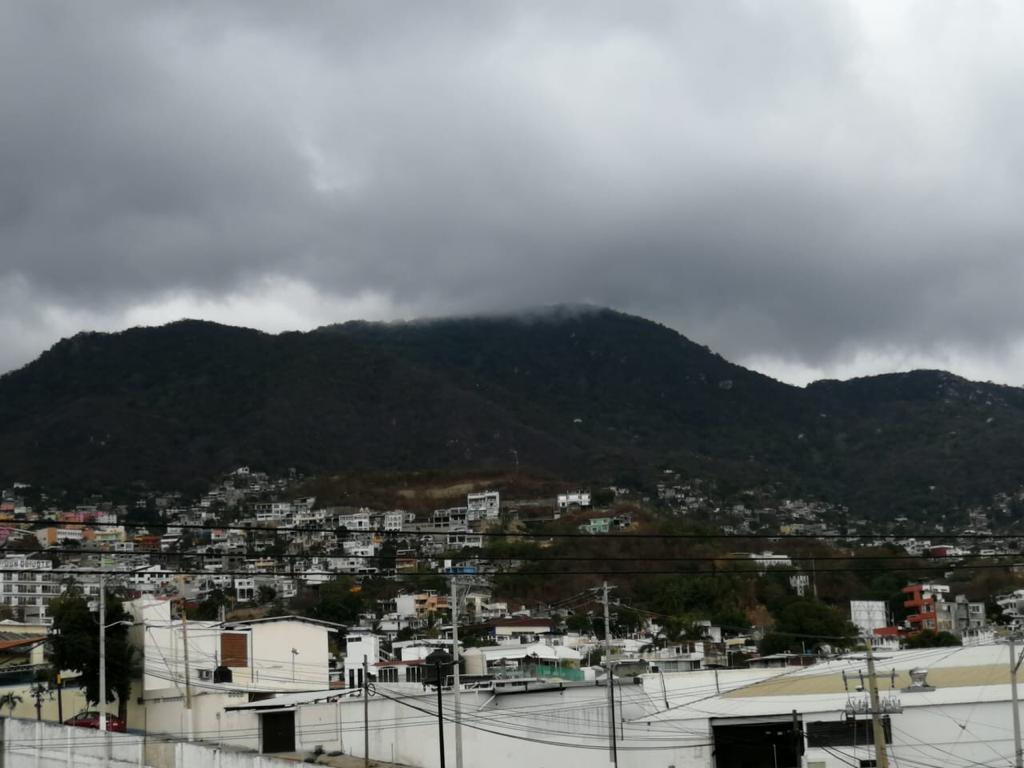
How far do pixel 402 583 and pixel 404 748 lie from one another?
98876 millimetres

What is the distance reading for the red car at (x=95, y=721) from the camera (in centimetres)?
5431

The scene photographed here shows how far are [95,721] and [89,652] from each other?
443 centimetres

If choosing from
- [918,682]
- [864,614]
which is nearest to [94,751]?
[918,682]

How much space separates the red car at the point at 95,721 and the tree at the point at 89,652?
119cm

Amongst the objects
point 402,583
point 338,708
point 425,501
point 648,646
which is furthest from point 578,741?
point 425,501

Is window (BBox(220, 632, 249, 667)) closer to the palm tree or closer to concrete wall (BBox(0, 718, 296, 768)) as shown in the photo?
the palm tree

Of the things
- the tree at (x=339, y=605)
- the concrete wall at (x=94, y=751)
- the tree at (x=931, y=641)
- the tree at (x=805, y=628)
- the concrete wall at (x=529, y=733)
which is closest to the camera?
the concrete wall at (x=94, y=751)

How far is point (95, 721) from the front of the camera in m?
55.4

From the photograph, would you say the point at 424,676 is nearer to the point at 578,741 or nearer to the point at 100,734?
the point at 578,741

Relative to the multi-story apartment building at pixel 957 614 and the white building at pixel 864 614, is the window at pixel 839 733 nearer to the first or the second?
the white building at pixel 864 614

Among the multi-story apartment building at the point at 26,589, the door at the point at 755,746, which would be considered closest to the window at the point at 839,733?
the door at the point at 755,746

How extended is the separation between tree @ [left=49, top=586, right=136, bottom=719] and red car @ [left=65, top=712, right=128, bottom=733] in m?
1.19

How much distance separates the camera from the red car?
54312 mm

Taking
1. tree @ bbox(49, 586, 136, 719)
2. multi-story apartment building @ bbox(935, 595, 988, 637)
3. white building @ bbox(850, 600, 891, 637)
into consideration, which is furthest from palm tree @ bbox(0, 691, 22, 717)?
multi-story apartment building @ bbox(935, 595, 988, 637)
